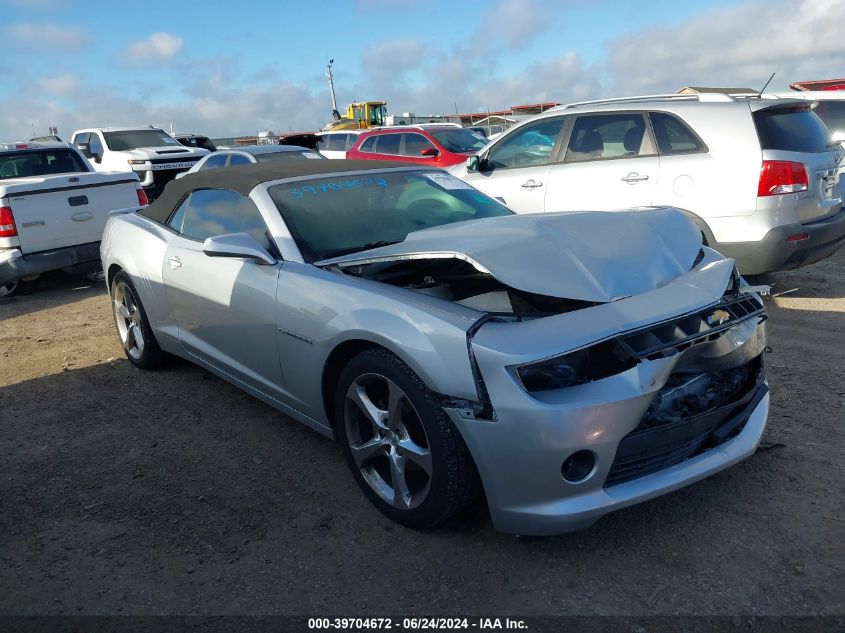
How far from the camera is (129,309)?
5.05m

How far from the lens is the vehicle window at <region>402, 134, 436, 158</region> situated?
12188 millimetres

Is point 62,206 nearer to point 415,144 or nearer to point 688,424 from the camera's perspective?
point 415,144

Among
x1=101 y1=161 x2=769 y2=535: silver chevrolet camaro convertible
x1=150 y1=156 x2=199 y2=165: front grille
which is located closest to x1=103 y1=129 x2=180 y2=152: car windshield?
x1=150 y1=156 x2=199 y2=165: front grille

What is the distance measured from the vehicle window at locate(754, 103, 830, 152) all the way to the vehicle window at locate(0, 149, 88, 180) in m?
8.48

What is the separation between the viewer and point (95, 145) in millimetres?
15602

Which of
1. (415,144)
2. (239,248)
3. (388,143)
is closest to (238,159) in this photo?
(388,143)

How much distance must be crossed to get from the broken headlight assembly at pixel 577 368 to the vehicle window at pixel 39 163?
8734 mm

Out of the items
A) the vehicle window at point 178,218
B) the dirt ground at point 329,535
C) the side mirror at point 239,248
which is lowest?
the dirt ground at point 329,535

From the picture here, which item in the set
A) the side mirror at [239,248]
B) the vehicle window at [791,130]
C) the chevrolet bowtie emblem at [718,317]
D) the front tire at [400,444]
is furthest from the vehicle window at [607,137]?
the front tire at [400,444]

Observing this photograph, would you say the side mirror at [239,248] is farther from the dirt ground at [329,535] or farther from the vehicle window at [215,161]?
the vehicle window at [215,161]

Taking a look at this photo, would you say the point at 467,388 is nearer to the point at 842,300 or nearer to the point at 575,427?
the point at 575,427

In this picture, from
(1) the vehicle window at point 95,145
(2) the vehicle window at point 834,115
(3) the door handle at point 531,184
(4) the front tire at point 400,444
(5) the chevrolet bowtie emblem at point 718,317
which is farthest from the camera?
(1) the vehicle window at point 95,145

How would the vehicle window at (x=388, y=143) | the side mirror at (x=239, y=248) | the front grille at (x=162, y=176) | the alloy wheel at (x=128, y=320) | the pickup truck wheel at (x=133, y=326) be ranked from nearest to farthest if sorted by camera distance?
the side mirror at (x=239, y=248) < the pickup truck wheel at (x=133, y=326) < the alloy wheel at (x=128, y=320) < the vehicle window at (x=388, y=143) < the front grille at (x=162, y=176)

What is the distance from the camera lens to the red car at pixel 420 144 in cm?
1176
